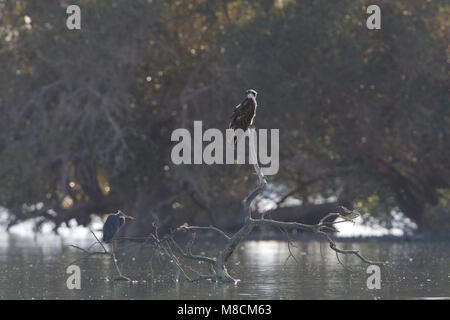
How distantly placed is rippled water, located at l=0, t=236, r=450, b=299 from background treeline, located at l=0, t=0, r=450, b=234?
18.7 ft

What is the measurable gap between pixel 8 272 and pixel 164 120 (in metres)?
14.9

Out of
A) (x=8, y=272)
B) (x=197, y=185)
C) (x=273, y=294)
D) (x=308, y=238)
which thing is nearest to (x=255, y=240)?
(x=308, y=238)

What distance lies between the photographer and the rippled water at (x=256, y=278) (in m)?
16.8

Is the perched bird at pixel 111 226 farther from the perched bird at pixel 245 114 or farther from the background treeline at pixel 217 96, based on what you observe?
Result: the background treeline at pixel 217 96

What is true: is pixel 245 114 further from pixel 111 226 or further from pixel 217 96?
pixel 217 96

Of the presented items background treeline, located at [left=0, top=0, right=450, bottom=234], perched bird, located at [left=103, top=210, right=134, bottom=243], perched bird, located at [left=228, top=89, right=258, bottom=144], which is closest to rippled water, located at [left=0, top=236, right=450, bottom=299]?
perched bird, located at [left=103, top=210, right=134, bottom=243]

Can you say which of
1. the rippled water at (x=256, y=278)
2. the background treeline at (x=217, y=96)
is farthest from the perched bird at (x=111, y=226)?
the background treeline at (x=217, y=96)

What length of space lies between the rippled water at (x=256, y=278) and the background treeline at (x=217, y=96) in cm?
569

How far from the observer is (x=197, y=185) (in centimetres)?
3409

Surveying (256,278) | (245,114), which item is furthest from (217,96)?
(245,114)

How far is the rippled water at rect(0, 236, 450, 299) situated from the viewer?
16844 mm

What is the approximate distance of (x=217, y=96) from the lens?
33.8 metres

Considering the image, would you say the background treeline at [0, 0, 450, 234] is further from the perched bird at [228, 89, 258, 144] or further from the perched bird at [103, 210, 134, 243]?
the perched bird at [228, 89, 258, 144]
